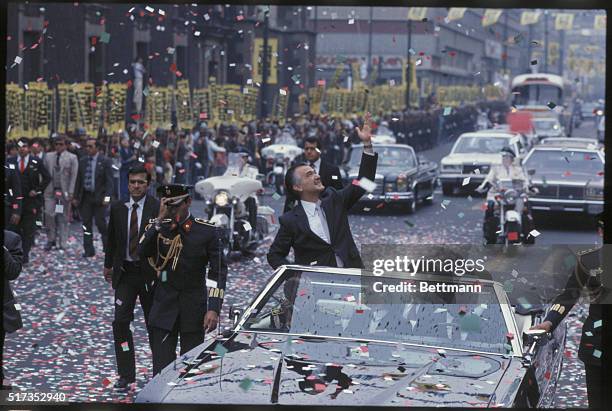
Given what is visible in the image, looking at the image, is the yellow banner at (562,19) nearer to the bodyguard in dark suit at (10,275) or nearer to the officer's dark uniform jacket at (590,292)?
the bodyguard in dark suit at (10,275)

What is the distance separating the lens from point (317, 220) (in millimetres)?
9195

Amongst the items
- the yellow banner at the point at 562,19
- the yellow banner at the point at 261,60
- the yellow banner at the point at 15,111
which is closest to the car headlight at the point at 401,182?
the yellow banner at the point at 15,111

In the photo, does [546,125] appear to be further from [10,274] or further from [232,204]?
[10,274]

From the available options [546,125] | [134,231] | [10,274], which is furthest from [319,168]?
[546,125]

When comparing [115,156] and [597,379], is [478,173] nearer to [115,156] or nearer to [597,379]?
[115,156]

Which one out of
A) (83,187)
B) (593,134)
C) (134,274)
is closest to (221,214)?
(83,187)

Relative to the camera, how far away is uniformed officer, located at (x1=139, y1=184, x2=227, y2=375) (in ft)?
29.5

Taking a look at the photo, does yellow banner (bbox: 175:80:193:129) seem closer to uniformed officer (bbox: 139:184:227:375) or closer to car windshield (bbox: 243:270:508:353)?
uniformed officer (bbox: 139:184:227:375)

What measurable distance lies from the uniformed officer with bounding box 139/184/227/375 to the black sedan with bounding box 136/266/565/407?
0.98 m

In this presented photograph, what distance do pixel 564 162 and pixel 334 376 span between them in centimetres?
2030

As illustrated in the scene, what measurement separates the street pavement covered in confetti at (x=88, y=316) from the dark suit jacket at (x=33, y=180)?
90cm

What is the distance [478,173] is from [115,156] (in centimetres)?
933

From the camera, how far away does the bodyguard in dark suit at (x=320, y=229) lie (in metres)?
9.17

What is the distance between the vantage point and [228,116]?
41031 mm
